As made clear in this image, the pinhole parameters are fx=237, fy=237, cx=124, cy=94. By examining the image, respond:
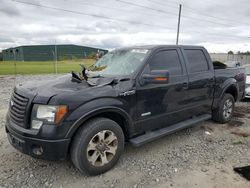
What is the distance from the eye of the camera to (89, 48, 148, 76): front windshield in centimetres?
390

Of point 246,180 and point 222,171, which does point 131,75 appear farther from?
point 246,180

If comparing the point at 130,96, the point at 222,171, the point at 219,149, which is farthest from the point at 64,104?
the point at 219,149

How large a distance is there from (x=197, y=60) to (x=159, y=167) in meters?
2.43

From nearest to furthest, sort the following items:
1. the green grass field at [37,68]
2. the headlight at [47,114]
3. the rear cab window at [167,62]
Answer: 1. the headlight at [47,114]
2. the rear cab window at [167,62]
3. the green grass field at [37,68]

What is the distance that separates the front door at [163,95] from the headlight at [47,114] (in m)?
1.23

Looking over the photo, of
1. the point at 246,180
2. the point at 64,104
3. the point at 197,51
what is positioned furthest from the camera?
the point at 197,51

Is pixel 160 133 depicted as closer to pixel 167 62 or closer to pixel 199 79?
pixel 167 62

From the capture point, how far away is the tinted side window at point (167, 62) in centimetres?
406

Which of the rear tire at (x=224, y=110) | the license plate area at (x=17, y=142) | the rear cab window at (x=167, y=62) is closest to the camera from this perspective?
the license plate area at (x=17, y=142)

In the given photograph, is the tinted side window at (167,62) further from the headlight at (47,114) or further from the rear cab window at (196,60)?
the headlight at (47,114)

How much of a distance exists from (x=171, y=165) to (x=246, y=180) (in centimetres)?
105

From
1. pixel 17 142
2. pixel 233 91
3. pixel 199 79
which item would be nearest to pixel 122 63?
pixel 199 79

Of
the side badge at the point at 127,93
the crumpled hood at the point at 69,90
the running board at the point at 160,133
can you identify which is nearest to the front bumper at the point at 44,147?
the crumpled hood at the point at 69,90

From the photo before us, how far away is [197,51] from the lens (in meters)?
5.03
